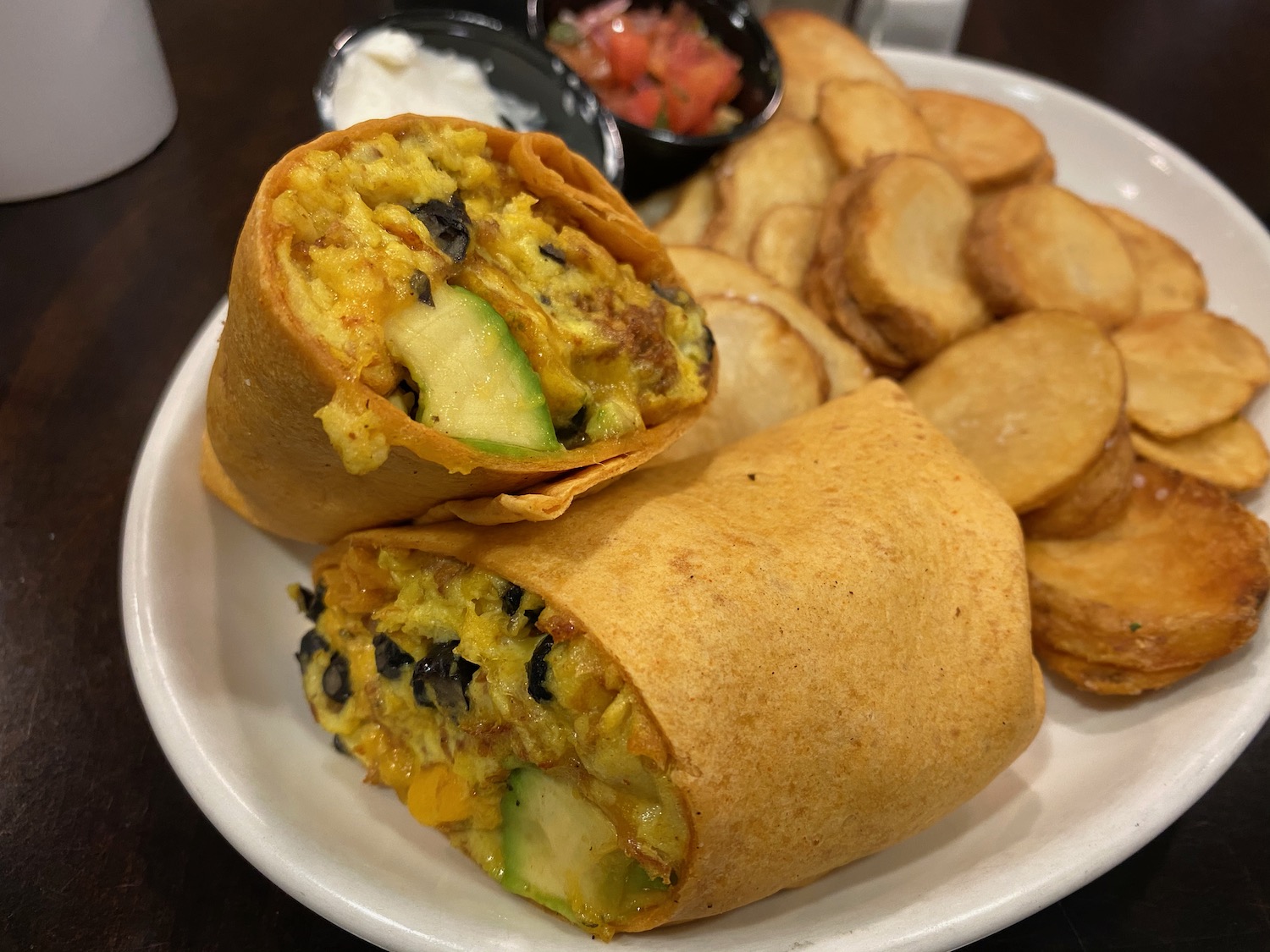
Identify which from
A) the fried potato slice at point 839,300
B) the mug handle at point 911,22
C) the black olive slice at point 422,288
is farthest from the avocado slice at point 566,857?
the mug handle at point 911,22

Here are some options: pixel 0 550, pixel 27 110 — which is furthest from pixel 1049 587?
pixel 27 110

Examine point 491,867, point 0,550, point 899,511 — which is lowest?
point 0,550

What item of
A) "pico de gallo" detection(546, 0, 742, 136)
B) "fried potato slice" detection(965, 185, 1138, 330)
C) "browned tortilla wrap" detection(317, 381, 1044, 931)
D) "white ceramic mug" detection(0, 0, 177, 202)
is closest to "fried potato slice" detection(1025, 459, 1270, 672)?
"browned tortilla wrap" detection(317, 381, 1044, 931)

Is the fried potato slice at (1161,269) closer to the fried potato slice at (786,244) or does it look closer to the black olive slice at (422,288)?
the fried potato slice at (786,244)

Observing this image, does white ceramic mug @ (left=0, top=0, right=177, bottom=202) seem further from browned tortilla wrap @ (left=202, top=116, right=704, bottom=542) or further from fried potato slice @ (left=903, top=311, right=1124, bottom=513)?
fried potato slice @ (left=903, top=311, right=1124, bottom=513)

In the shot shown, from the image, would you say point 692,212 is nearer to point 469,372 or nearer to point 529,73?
point 529,73

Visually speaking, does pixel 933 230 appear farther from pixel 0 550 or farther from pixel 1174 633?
pixel 0 550
